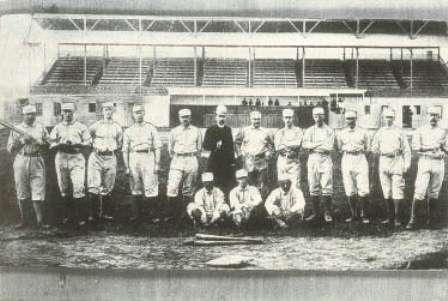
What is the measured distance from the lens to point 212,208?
2.87 metres

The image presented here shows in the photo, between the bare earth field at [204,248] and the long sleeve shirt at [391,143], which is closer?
the bare earth field at [204,248]

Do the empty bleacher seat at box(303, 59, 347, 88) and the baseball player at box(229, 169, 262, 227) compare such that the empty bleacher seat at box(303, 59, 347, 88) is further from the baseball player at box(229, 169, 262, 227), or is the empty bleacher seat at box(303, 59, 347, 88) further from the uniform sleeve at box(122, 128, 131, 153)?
the uniform sleeve at box(122, 128, 131, 153)

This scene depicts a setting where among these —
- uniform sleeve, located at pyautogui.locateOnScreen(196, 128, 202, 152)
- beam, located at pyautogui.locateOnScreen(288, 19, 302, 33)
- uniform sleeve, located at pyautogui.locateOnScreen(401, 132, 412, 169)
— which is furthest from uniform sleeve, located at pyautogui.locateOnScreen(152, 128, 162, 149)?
uniform sleeve, located at pyautogui.locateOnScreen(401, 132, 412, 169)

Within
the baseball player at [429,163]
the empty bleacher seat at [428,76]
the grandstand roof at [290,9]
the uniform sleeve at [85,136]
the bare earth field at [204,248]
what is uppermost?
the grandstand roof at [290,9]

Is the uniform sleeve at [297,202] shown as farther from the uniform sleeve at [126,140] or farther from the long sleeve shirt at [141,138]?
the uniform sleeve at [126,140]

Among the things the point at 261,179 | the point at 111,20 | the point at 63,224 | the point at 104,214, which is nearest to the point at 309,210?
the point at 261,179

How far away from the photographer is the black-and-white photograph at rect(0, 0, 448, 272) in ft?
9.39

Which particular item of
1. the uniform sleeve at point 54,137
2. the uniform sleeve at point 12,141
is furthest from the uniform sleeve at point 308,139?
the uniform sleeve at point 12,141

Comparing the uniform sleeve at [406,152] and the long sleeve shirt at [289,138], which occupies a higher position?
the long sleeve shirt at [289,138]

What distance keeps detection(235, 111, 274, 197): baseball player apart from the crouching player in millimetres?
82

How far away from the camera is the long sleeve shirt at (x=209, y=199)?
2871 millimetres

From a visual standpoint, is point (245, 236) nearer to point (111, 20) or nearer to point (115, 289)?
point (115, 289)

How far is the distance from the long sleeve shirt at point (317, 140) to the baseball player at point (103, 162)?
128 cm

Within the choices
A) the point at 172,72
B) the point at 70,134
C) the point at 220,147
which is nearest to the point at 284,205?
the point at 220,147
